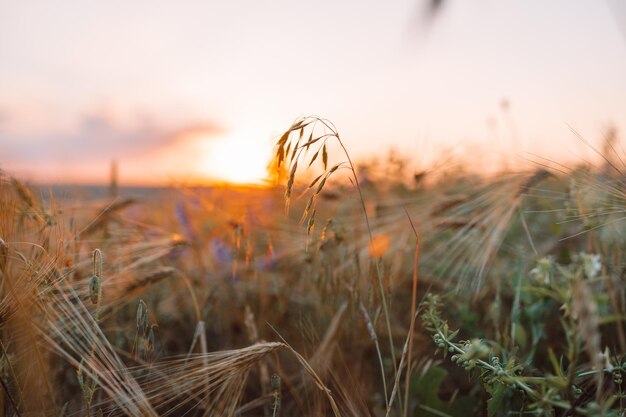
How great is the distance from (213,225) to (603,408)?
1.91m

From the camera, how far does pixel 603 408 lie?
0.59 m

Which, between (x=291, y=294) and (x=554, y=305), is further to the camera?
(x=291, y=294)

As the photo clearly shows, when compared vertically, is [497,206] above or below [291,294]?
above

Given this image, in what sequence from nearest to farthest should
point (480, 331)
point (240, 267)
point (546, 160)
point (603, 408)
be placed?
point (603, 408)
point (546, 160)
point (480, 331)
point (240, 267)

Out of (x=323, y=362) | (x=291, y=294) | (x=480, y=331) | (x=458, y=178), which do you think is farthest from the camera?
(x=458, y=178)

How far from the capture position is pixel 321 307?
1.39m

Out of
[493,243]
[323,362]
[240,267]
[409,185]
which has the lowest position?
[323,362]

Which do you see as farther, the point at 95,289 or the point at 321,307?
the point at 321,307

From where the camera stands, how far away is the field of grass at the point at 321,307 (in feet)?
2.77

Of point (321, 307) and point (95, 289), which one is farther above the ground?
point (95, 289)

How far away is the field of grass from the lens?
0.84 metres

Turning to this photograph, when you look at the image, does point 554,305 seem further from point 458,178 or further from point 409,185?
point 409,185

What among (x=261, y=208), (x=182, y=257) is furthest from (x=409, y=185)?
Answer: (x=182, y=257)

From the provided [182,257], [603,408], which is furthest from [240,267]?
[603,408]
